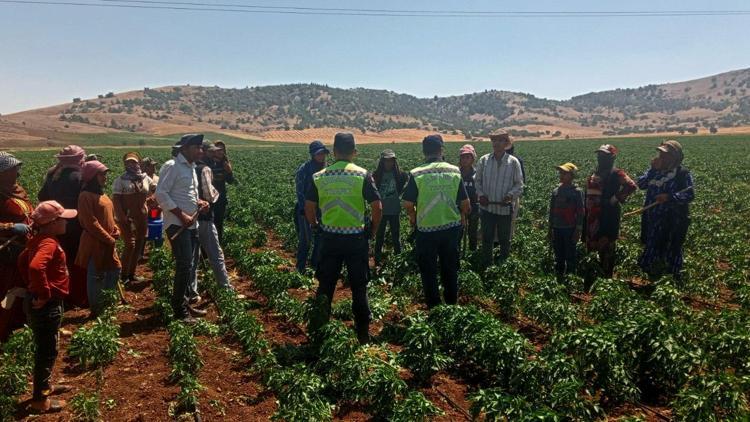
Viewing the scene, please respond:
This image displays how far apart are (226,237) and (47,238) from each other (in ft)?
22.0

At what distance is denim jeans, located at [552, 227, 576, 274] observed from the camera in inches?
292

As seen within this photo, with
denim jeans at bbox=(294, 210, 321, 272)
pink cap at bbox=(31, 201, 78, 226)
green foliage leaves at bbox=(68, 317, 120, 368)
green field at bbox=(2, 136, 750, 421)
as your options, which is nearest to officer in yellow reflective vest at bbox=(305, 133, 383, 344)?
green field at bbox=(2, 136, 750, 421)

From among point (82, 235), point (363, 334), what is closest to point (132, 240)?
point (82, 235)

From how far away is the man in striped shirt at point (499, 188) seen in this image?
7.65 meters

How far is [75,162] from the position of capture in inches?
245

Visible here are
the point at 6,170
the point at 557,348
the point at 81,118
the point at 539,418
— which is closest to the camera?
the point at 539,418

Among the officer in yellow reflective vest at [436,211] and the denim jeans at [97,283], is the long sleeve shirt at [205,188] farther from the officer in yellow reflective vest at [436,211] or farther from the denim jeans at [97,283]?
the officer in yellow reflective vest at [436,211]

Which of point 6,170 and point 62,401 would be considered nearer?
point 62,401

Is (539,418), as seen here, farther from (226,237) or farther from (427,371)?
(226,237)

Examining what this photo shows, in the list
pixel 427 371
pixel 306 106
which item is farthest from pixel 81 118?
pixel 427 371

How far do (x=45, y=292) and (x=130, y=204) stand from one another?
390cm

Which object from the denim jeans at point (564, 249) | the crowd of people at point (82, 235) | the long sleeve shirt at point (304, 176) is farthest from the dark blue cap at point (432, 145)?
the crowd of people at point (82, 235)

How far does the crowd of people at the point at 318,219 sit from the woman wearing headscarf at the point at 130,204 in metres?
0.02

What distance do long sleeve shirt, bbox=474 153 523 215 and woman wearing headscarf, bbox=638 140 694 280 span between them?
188 cm
